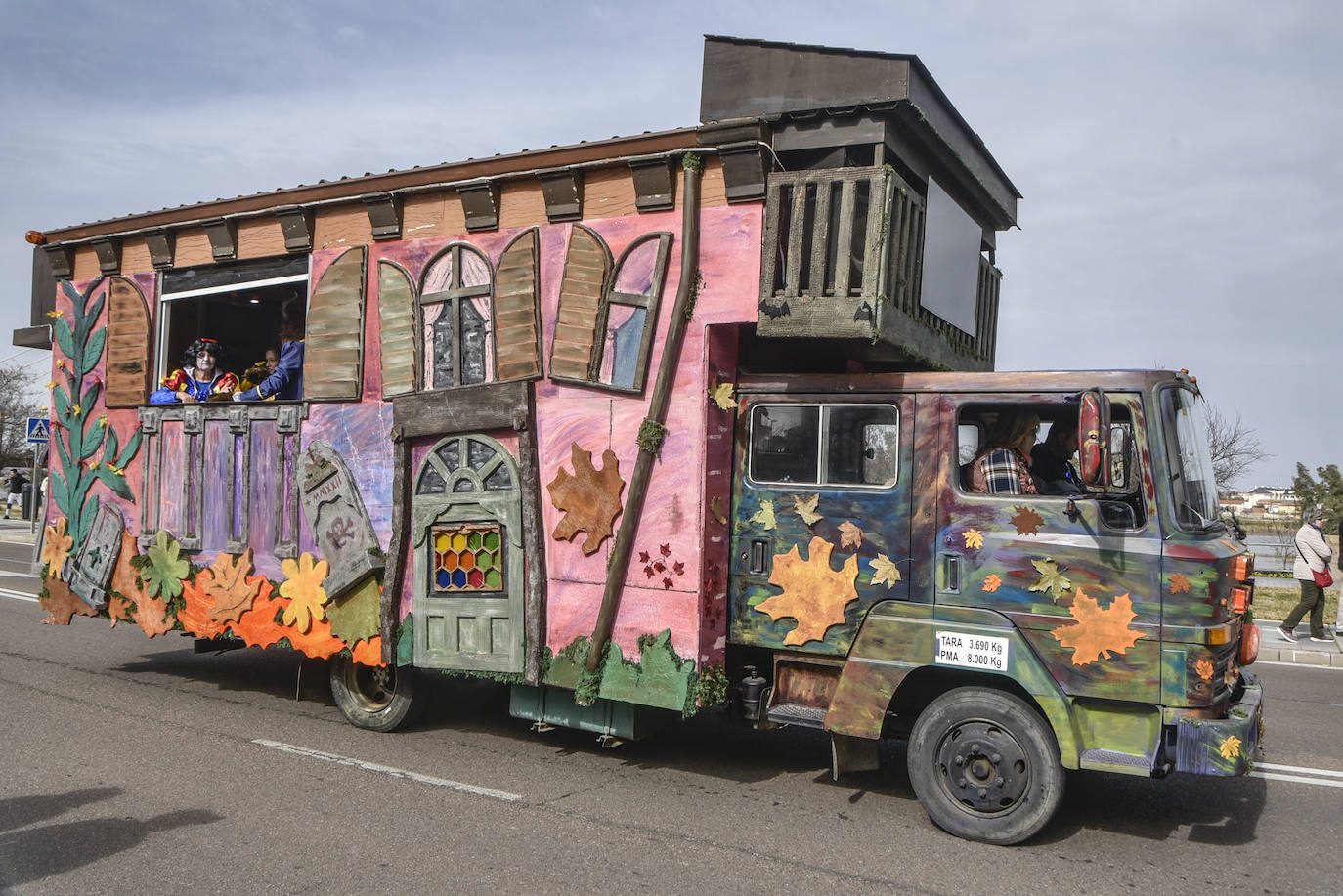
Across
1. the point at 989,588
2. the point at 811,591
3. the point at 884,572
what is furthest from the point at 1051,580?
the point at 811,591

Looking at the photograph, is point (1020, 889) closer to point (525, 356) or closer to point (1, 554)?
point (525, 356)

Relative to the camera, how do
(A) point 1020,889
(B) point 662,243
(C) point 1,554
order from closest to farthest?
(A) point 1020,889, (B) point 662,243, (C) point 1,554

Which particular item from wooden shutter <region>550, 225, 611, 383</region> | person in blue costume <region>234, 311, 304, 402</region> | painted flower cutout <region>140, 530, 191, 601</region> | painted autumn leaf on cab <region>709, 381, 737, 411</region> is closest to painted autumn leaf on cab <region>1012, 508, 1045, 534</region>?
painted autumn leaf on cab <region>709, 381, 737, 411</region>

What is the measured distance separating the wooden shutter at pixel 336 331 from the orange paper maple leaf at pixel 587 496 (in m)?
1.87

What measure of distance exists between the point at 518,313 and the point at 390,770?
9.54ft

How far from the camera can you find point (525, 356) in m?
6.66

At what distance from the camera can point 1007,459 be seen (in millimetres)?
5473

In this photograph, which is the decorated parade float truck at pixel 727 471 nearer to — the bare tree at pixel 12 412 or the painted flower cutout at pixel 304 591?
the painted flower cutout at pixel 304 591

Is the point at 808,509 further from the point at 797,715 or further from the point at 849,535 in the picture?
the point at 797,715

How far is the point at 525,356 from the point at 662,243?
45.9 inches

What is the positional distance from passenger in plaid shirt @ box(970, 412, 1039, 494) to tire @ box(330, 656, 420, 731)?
4.02 metres

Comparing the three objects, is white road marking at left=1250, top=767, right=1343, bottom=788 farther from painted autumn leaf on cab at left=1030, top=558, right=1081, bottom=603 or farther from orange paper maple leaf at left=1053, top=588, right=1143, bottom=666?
painted autumn leaf on cab at left=1030, top=558, right=1081, bottom=603

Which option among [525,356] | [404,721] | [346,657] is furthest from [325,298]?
[404,721]

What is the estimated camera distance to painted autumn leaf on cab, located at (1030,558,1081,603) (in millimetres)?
5156
